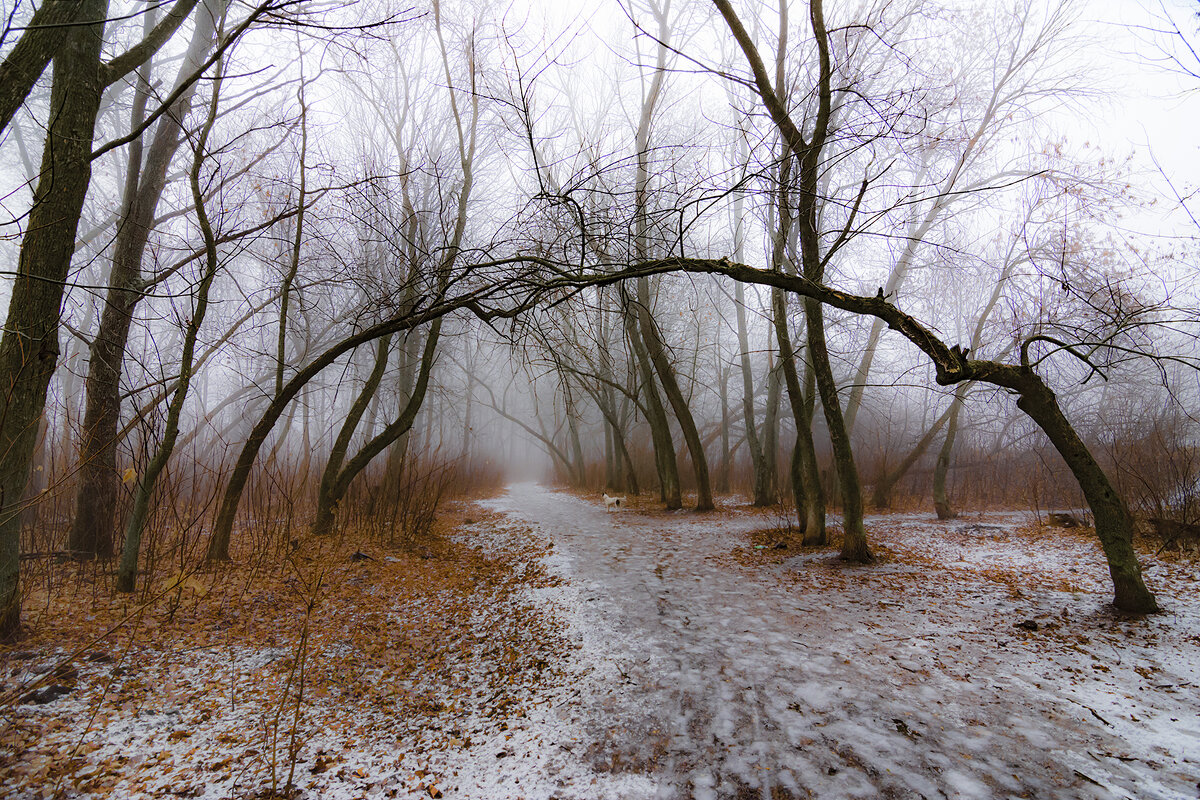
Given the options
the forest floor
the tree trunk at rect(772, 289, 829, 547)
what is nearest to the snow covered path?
the forest floor

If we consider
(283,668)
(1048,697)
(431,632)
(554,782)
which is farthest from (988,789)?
(283,668)

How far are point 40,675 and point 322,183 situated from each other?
242 inches

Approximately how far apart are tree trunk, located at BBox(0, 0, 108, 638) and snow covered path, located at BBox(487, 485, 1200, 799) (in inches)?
136

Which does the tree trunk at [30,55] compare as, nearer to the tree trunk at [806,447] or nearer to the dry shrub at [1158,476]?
the tree trunk at [806,447]

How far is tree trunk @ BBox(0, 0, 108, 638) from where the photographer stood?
302cm

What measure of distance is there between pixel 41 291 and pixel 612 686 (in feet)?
13.7

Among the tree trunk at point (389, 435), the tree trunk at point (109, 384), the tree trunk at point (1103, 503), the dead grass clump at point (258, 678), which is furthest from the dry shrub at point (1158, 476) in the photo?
the tree trunk at point (109, 384)

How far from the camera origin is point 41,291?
3.12 m

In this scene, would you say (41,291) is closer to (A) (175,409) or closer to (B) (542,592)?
(A) (175,409)

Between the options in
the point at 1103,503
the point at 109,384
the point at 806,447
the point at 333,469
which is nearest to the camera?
the point at 1103,503

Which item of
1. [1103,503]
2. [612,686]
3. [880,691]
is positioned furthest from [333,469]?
[1103,503]

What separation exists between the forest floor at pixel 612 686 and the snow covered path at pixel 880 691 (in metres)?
0.02

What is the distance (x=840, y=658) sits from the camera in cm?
320

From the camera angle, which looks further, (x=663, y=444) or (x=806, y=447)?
(x=663, y=444)
